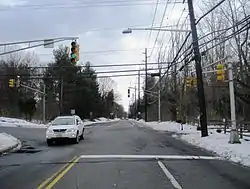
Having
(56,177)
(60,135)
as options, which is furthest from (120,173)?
(60,135)

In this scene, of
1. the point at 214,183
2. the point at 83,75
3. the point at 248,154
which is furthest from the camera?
the point at 83,75

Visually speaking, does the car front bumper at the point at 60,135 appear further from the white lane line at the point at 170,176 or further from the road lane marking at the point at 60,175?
the white lane line at the point at 170,176

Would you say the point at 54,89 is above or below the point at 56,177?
above

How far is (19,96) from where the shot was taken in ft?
268

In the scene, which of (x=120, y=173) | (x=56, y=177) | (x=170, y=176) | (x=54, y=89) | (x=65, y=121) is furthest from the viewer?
(x=54, y=89)

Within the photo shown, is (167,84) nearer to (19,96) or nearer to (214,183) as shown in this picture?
(19,96)

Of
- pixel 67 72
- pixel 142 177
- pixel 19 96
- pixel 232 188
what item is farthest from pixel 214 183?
pixel 67 72

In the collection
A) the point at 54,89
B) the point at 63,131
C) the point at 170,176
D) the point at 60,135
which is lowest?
the point at 170,176

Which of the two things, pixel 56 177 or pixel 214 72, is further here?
pixel 214 72

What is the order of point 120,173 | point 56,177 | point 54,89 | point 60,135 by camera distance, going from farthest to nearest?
point 54,89, point 60,135, point 120,173, point 56,177

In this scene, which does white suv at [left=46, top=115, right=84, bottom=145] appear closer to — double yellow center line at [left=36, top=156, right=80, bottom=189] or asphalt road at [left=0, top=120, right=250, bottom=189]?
asphalt road at [left=0, top=120, right=250, bottom=189]

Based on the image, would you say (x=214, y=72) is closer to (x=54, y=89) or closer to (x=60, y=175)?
(x=60, y=175)

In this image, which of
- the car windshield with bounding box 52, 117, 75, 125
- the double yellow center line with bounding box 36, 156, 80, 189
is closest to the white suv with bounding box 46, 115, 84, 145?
the car windshield with bounding box 52, 117, 75, 125

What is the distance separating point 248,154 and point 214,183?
7.54m
